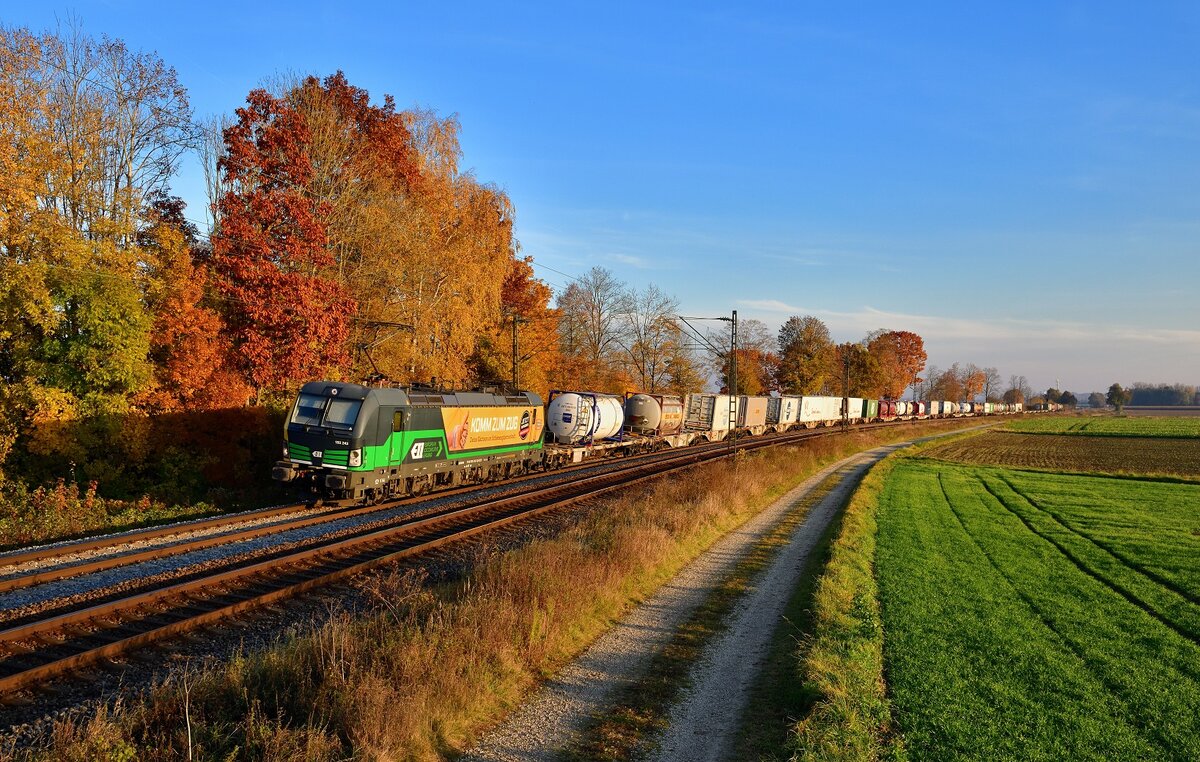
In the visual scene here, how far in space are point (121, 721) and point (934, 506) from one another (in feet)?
88.8

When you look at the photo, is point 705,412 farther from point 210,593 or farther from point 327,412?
point 210,593

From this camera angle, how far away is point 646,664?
10.0 m

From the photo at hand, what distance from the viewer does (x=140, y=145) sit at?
25.4 metres

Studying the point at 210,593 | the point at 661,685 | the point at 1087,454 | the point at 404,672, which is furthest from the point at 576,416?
the point at 1087,454

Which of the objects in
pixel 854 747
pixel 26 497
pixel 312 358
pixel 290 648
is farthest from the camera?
pixel 312 358

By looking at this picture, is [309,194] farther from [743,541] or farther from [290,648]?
[290,648]

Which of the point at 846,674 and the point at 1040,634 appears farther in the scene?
the point at 1040,634

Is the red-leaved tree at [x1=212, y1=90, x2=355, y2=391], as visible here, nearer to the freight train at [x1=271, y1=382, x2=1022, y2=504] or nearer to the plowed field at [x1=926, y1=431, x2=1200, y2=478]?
the freight train at [x1=271, y1=382, x2=1022, y2=504]

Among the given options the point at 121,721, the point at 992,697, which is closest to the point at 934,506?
the point at 992,697

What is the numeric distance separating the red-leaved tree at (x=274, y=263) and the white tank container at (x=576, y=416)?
36.3 feet

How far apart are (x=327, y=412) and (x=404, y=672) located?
42.5 ft

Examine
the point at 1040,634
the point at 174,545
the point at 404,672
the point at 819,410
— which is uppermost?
the point at 819,410

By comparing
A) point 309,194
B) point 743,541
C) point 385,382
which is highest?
point 309,194

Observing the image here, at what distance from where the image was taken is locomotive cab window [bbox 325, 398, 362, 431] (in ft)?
61.8
